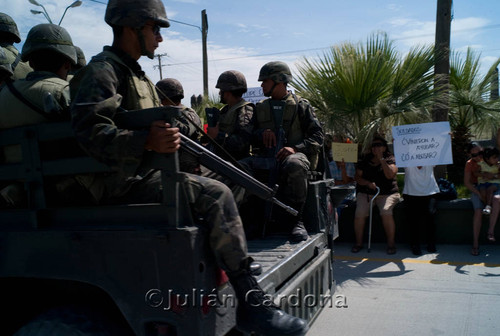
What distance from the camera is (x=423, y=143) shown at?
6430 millimetres

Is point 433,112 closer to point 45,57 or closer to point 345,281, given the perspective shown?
point 345,281

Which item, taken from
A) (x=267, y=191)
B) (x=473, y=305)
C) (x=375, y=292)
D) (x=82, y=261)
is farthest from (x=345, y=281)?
(x=82, y=261)

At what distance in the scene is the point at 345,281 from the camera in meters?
5.62

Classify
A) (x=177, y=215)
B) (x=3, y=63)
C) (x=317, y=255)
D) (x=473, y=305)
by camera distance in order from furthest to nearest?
(x=473, y=305), (x=317, y=255), (x=3, y=63), (x=177, y=215)

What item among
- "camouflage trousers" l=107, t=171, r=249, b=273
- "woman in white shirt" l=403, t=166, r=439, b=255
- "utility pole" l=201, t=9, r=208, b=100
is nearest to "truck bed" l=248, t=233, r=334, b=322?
"camouflage trousers" l=107, t=171, r=249, b=273

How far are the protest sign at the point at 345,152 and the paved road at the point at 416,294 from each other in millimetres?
1467

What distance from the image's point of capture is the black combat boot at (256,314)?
2.33 metres

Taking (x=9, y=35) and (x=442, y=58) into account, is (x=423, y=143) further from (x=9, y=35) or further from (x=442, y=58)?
(x=9, y=35)

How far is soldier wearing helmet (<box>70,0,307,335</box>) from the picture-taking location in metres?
2.19

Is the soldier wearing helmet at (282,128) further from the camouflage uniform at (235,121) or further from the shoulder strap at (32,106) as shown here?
the shoulder strap at (32,106)

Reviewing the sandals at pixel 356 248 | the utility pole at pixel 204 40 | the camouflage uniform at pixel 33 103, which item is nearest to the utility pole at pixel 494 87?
the sandals at pixel 356 248

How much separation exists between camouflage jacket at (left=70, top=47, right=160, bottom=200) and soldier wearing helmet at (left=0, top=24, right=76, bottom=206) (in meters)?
0.13

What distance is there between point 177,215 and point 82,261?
1.78ft
